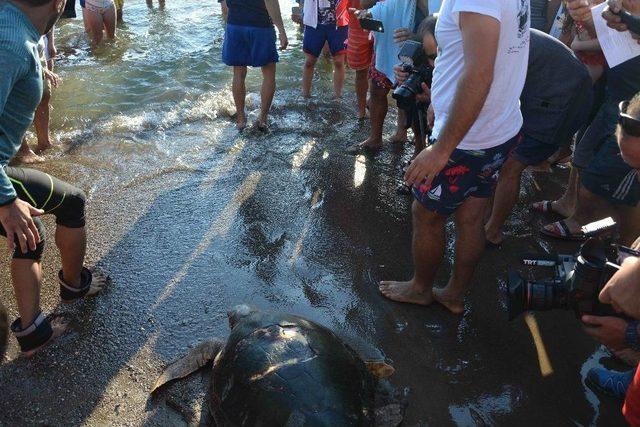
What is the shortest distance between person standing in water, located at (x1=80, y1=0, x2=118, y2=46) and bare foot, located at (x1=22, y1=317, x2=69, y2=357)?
616 cm

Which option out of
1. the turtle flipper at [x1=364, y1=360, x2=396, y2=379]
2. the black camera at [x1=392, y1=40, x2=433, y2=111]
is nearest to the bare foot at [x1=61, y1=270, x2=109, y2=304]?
the turtle flipper at [x1=364, y1=360, x2=396, y2=379]

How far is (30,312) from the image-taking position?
2.48m

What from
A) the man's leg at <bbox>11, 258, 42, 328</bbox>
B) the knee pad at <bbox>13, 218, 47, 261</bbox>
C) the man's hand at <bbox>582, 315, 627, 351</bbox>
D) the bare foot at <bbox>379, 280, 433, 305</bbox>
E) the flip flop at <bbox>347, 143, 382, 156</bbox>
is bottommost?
the flip flop at <bbox>347, 143, 382, 156</bbox>

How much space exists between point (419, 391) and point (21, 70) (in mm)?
2226

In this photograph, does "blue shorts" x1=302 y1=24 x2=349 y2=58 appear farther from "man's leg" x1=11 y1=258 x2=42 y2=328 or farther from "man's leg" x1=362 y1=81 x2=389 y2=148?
"man's leg" x1=11 y1=258 x2=42 y2=328

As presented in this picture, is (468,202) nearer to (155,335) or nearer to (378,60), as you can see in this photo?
(155,335)

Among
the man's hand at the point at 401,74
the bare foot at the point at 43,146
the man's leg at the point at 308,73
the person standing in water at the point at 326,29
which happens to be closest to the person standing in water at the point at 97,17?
the man's leg at the point at 308,73

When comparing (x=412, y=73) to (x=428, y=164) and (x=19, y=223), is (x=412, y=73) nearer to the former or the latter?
(x=428, y=164)

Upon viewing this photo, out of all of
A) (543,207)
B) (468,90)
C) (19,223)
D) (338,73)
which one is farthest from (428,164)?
(338,73)

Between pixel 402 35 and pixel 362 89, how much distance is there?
4.82 feet

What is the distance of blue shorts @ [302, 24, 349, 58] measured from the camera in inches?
222

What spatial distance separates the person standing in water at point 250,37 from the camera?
486 centimetres

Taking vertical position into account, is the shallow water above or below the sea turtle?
below

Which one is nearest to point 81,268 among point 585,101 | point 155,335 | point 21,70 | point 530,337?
point 155,335
